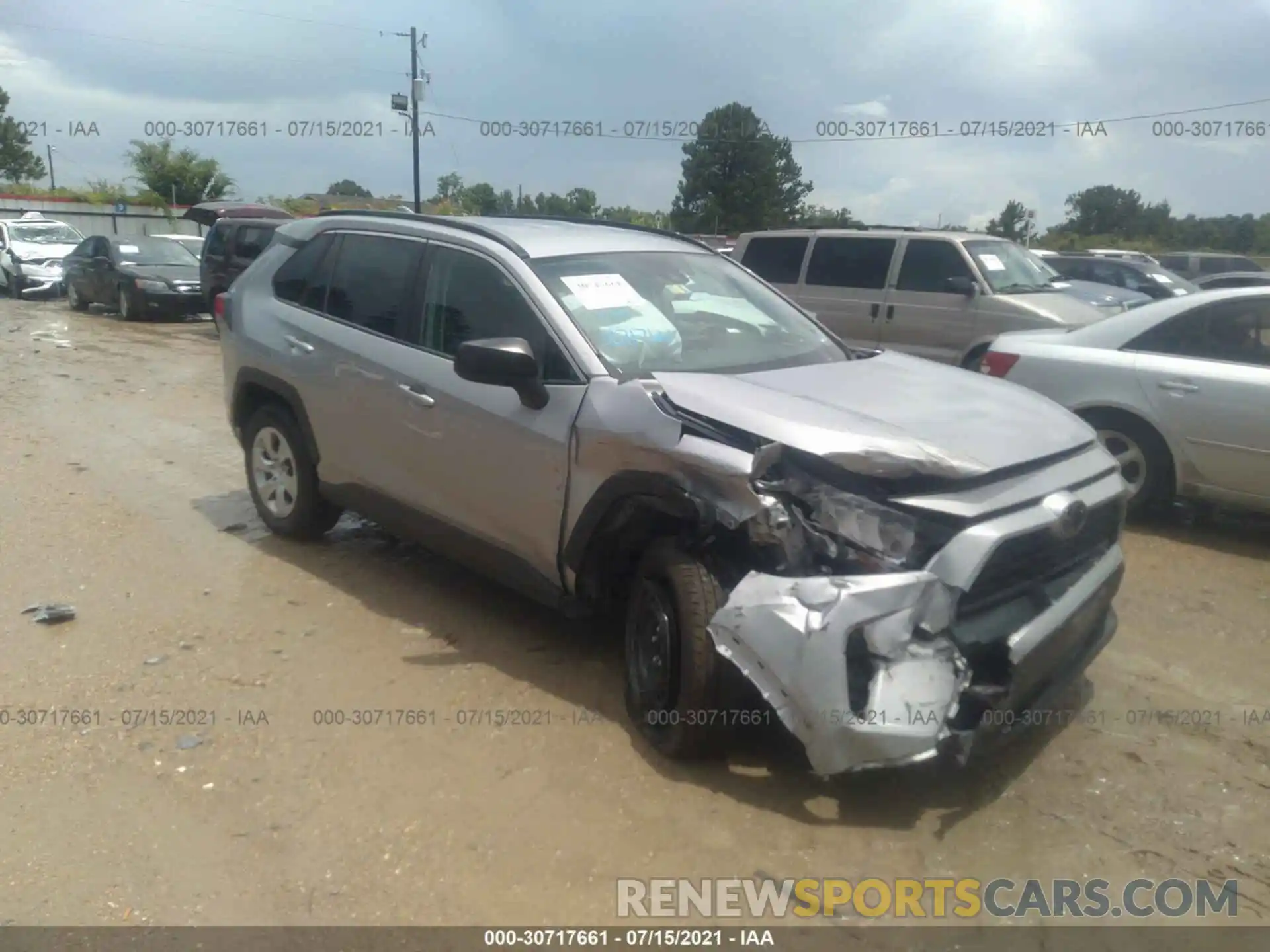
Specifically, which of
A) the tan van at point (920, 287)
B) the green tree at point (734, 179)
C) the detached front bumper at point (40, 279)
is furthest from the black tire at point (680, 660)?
the green tree at point (734, 179)

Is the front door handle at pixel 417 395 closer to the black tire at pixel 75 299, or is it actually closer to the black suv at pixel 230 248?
the black suv at pixel 230 248

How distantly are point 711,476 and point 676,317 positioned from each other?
1211mm

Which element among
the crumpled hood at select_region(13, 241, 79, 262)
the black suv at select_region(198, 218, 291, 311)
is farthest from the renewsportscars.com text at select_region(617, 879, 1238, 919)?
the crumpled hood at select_region(13, 241, 79, 262)

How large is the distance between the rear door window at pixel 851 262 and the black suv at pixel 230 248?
28.4 feet

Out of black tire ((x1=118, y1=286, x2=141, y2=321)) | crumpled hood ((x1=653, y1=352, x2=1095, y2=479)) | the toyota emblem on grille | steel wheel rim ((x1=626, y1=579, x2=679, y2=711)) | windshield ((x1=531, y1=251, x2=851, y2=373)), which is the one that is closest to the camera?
crumpled hood ((x1=653, y1=352, x2=1095, y2=479))

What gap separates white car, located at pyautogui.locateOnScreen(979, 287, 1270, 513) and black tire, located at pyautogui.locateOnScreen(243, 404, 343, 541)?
4428mm

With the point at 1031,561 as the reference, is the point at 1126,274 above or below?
above

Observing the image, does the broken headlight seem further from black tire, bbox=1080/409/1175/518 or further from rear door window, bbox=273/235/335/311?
black tire, bbox=1080/409/1175/518

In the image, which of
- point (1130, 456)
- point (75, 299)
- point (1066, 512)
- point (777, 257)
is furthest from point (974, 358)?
point (75, 299)

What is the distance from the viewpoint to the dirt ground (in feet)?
10.3

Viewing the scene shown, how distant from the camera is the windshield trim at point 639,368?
13.3 feet

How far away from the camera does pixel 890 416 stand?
3578 millimetres

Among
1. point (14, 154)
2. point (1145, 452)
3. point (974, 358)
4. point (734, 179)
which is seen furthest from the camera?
point (14, 154)

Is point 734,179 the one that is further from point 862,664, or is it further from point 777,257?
point 862,664
